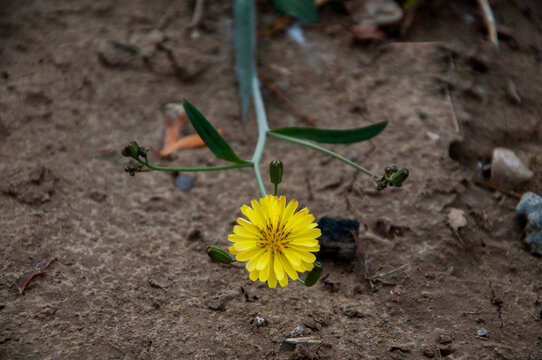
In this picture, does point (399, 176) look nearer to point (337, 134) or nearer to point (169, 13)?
point (337, 134)

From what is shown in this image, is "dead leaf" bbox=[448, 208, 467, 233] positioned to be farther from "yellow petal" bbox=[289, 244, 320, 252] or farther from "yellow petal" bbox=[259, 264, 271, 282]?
"yellow petal" bbox=[259, 264, 271, 282]

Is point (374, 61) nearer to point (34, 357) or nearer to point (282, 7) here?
point (282, 7)

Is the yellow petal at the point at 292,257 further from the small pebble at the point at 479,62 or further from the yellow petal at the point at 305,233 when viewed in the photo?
the small pebble at the point at 479,62

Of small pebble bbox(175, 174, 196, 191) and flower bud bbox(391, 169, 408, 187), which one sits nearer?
flower bud bbox(391, 169, 408, 187)

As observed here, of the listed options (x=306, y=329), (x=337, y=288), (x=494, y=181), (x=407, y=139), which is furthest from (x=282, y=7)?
(x=306, y=329)

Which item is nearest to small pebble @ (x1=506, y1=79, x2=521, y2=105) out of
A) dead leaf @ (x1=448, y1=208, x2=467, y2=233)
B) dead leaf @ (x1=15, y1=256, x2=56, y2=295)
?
dead leaf @ (x1=448, y1=208, x2=467, y2=233)

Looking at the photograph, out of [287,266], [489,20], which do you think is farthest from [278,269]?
[489,20]

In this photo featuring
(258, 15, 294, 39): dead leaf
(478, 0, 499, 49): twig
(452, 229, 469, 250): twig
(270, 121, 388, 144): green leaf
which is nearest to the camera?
(452, 229, 469, 250): twig
